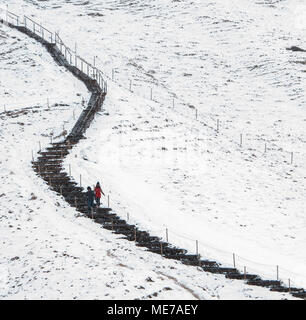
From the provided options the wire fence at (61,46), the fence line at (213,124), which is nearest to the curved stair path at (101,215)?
the fence line at (213,124)

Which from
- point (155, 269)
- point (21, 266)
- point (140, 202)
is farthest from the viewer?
point (140, 202)

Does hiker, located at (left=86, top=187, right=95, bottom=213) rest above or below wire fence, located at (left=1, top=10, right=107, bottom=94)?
below

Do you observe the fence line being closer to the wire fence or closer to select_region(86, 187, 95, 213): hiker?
the wire fence

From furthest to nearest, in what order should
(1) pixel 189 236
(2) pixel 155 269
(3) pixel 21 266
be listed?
(1) pixel 189 236 < (2) pixel 155 269 < (3) pixel 21 266

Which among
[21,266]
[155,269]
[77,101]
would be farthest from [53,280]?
[77,101]

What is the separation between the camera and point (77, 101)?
35438 millimetres

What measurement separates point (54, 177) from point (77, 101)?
14176 mm

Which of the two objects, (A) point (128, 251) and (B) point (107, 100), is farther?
(B) point (107, 100)

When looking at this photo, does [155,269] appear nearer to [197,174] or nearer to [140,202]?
[140,202]

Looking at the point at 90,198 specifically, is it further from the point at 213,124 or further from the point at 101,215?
the point at 213,124

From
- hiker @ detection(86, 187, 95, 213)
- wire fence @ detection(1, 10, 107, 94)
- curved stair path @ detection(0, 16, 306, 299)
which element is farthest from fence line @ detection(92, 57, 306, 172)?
hiker @ detection(86, 187, 95, 213)

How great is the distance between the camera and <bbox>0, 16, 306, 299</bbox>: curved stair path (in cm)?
1584

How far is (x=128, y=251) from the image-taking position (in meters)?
16.7

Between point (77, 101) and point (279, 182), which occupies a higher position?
point (77, 101)
